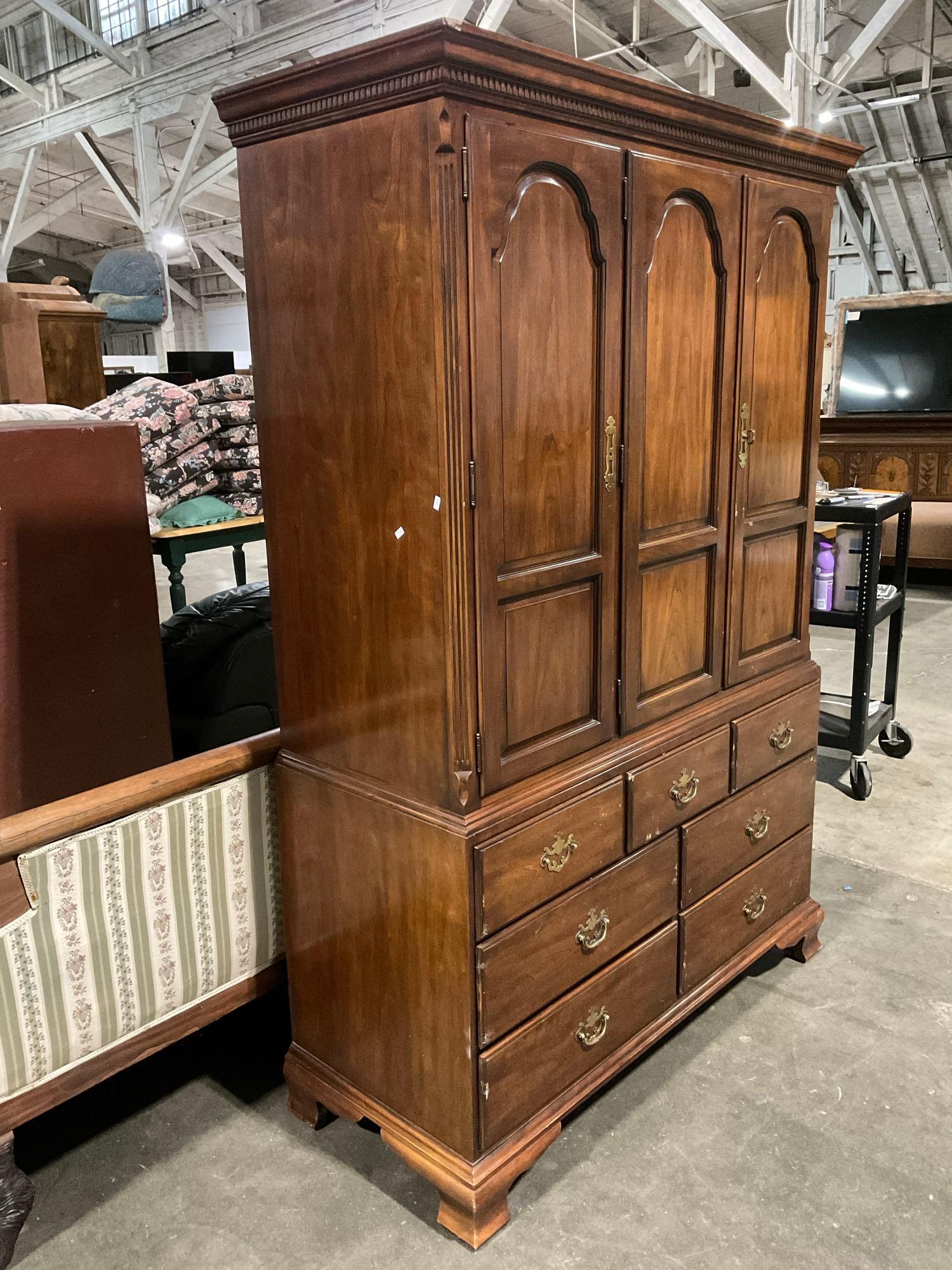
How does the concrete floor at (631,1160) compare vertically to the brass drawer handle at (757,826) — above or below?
below

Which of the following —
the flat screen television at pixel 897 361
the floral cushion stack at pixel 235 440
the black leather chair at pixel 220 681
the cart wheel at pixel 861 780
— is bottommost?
the cart wheel at pixel 861 780

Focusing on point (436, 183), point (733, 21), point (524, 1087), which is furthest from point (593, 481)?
point (733, 21)

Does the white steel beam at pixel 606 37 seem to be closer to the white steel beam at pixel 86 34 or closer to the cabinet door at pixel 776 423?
the white steel beam at pixel 86 34

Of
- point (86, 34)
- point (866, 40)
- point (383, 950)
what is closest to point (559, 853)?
point (383, 950)

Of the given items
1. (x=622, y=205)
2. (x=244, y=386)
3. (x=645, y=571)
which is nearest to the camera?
(x=622, y=205)

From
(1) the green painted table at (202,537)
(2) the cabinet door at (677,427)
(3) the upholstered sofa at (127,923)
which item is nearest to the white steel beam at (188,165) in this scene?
(1) the green painted table at (202,537)

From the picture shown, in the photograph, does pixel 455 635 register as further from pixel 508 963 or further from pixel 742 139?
pixel 742 139

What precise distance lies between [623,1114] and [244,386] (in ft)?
9.84

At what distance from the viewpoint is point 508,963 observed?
1.71 m

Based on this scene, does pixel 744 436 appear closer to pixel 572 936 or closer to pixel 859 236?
pixel 572 936

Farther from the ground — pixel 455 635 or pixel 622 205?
pixel 622 205

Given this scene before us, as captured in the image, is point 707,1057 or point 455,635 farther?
point 707,1057

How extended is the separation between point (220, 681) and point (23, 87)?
1085cm

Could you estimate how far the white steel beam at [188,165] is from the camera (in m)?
8.88
